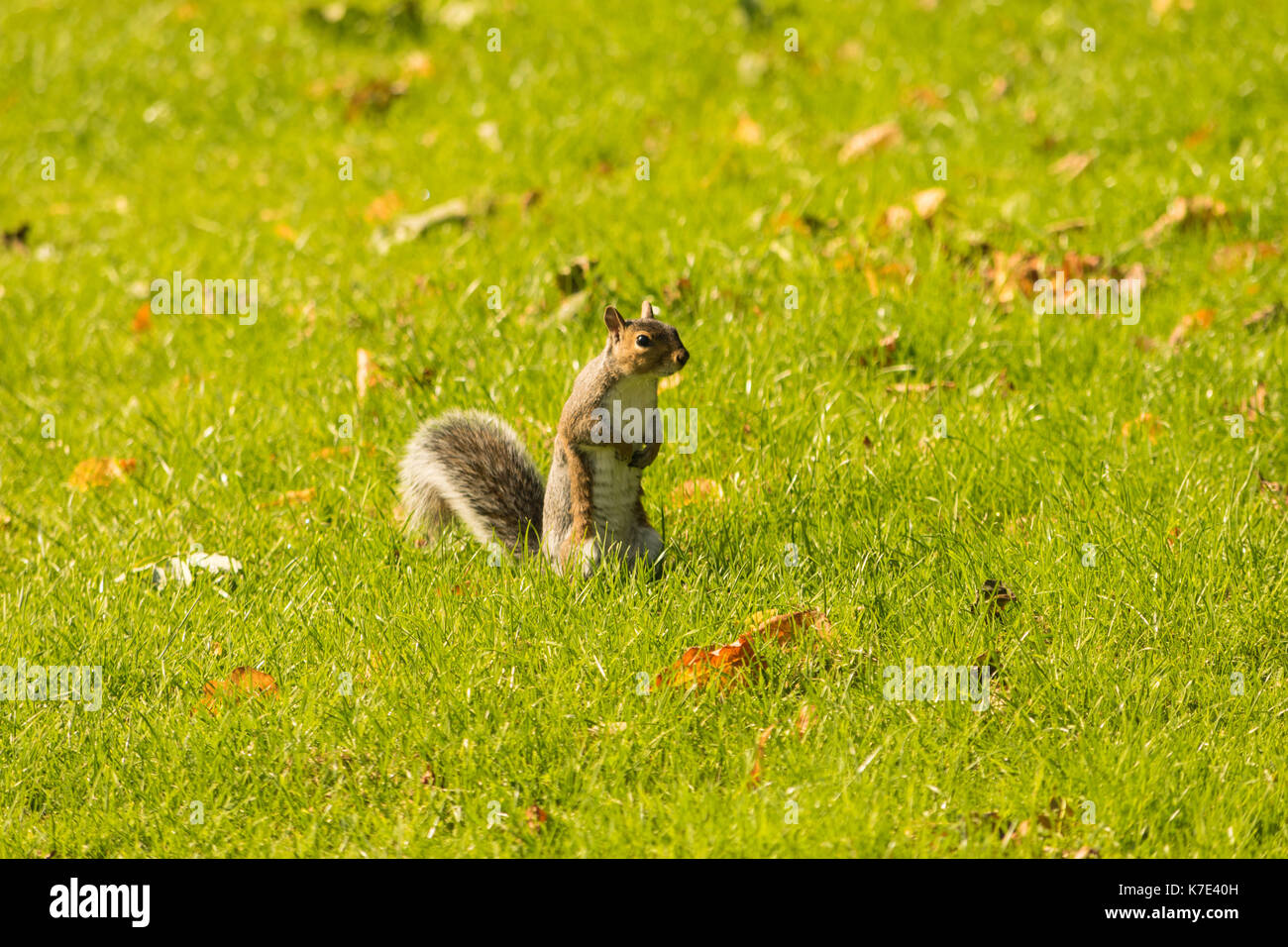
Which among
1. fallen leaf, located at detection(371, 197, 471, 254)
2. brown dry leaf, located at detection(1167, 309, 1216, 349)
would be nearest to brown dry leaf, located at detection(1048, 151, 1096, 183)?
brown dry leaf, located at detection(1167, 309, 1216, 349)

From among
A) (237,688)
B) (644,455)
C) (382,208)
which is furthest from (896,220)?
(237,688)

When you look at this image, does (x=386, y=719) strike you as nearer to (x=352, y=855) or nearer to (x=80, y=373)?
(x=352, y=855)

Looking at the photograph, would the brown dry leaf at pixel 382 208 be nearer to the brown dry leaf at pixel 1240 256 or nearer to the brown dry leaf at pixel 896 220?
the brown dry leaf at pixel 896 220

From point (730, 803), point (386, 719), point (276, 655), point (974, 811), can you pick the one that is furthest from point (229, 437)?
point (974, 811)

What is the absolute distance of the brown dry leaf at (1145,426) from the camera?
3.97 metres

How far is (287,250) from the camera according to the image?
5.90m

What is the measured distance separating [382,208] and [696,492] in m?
3.09

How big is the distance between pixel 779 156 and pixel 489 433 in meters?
3.09

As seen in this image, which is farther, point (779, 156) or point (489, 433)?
point (779, 156)

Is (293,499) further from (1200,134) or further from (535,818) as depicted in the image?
(1200,134)

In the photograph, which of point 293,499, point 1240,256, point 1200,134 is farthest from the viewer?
point 1200,134

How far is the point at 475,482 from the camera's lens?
3512 mm

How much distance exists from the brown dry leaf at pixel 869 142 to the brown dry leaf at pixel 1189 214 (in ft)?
4.72

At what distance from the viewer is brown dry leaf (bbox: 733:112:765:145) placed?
6422 mm
